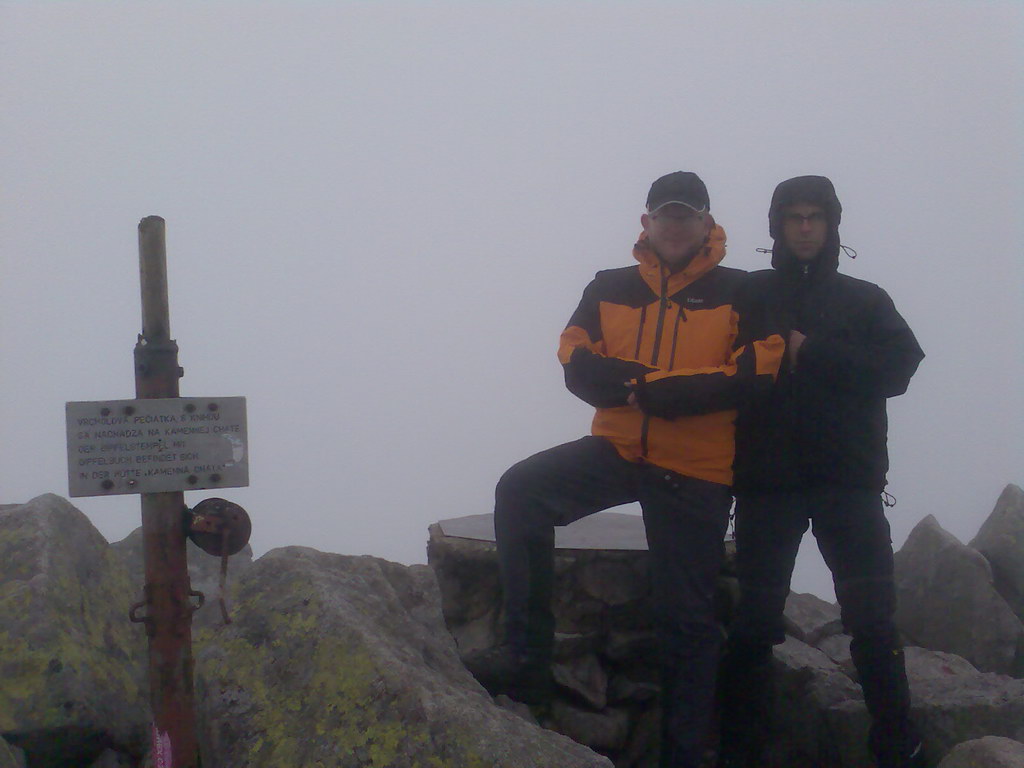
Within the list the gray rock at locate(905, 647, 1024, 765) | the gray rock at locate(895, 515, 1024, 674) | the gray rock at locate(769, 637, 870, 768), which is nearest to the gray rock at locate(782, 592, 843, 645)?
the gray rock at locate(895, 515, 1024, 674)

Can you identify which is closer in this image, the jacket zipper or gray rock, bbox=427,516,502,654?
the jacket zipper

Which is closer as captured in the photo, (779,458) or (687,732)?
(687,732)

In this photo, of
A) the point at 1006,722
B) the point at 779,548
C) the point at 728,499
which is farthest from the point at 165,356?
the point at 1006,722

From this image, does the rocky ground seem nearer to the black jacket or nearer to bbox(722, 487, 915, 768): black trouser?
bbox(722, 487, 915, 768): black trouser

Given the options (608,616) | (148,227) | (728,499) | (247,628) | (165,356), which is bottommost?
(608,616)

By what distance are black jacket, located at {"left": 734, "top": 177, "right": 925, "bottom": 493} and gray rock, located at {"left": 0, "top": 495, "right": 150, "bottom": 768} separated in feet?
11.0

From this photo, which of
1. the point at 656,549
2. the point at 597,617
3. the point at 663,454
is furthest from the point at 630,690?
the point at 663,454

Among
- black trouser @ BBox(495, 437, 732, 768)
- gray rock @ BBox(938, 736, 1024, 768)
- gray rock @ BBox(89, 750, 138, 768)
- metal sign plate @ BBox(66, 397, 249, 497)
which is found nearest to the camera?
metal sign plate @ BBox(66, 397, 249, 497)

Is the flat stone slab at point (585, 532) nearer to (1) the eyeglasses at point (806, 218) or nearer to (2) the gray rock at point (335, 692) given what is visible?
(2) the gray rock at point (335, 692)

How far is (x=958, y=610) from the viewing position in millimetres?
6785

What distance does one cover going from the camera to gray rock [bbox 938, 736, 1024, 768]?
13.6 ft

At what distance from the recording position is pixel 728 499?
16.1 feet

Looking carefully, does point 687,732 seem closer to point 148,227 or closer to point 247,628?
point 247,628

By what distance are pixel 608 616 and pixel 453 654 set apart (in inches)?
56.7
